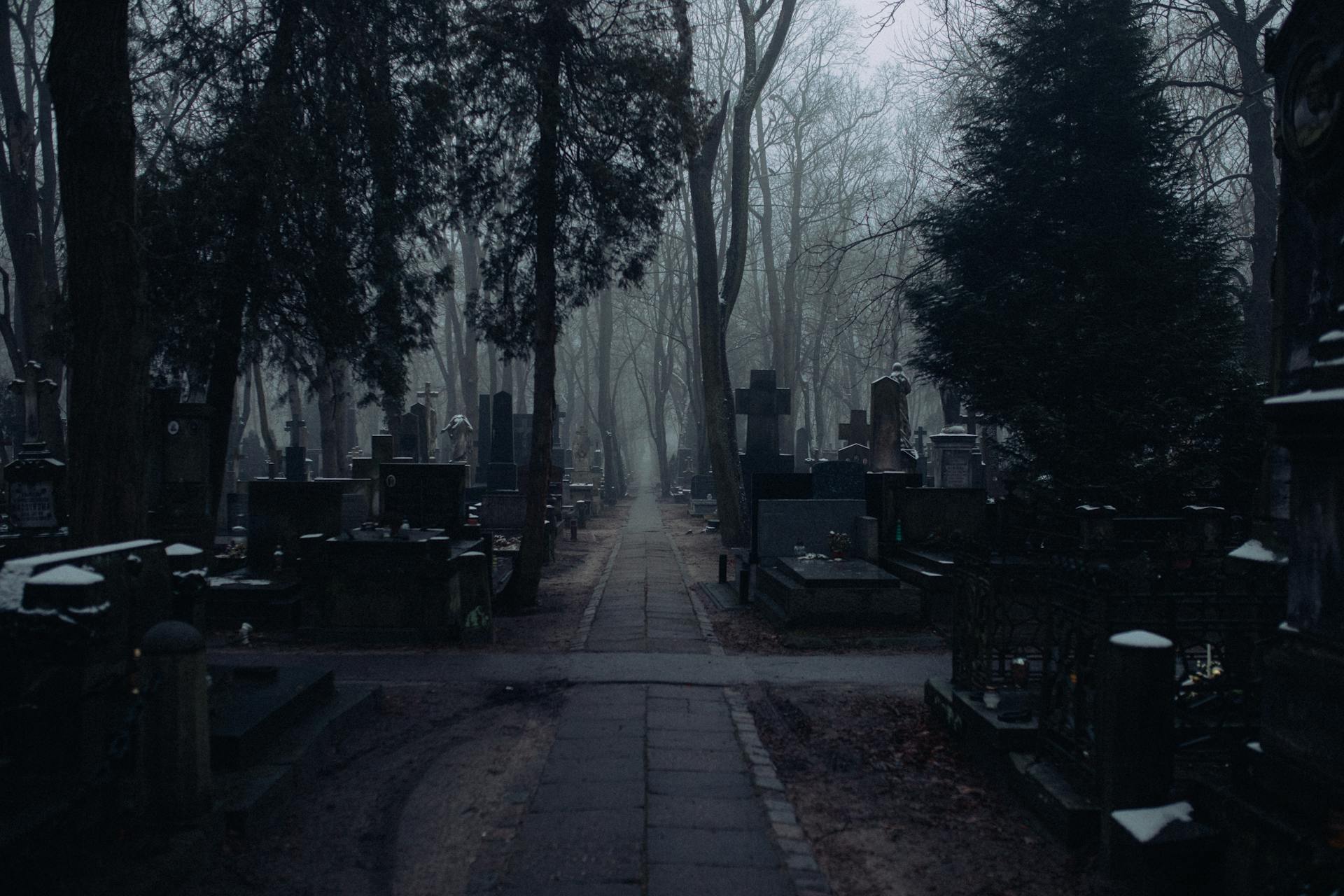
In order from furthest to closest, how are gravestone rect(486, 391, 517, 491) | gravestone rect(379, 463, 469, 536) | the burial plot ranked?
gravestone rect(486, 391, 517, 491), gravestone rect(379, 463, 469, 536), the burial plot

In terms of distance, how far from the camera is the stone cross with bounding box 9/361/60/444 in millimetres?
16984

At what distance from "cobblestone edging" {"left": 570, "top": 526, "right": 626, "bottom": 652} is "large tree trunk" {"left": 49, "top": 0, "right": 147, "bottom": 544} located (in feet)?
15.1

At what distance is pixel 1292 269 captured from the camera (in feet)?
23.4

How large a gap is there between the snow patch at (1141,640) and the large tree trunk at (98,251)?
20.4 ft

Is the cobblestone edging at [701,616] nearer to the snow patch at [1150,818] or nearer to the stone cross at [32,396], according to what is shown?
the snow patch at [1150,818]

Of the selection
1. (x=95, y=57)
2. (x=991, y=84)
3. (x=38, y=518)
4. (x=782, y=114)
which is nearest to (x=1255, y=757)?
(x=95, y=57)

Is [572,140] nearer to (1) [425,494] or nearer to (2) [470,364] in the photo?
(1) [425,494]

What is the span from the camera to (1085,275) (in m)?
15.3

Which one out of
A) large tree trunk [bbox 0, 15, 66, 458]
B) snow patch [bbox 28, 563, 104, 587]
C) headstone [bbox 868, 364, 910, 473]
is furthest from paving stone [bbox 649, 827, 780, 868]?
large tree trunk [bbox 0, 15, 66, 458]

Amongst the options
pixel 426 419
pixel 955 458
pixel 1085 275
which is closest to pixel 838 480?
pixel 1085 275

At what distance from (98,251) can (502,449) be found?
1768 cm

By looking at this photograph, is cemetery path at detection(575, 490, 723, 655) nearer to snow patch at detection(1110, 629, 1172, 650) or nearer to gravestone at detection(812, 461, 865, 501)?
gravestone at detection(812, 461, 865, 501)

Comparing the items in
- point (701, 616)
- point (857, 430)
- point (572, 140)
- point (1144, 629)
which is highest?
point (572, 140)

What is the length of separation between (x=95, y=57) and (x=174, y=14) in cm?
602
